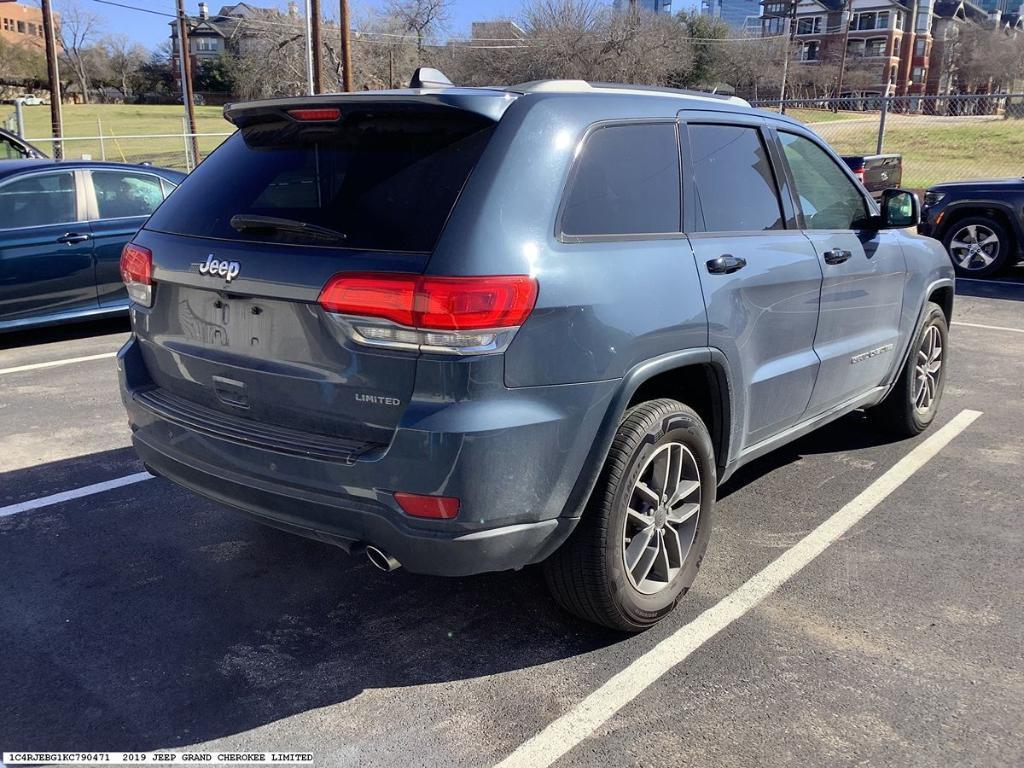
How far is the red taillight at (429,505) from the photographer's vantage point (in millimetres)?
2752

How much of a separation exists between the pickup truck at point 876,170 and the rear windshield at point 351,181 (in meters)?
13.3

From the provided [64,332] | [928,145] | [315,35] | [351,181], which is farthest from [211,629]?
[315,35]

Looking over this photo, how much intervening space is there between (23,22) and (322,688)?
422 feet

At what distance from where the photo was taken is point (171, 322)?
339 cm

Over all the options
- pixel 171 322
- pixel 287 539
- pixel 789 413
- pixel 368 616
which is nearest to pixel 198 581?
pixel 287 539

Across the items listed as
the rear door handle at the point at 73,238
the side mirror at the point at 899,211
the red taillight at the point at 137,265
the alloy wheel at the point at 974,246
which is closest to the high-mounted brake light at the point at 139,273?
the red taillight at the point at 137,265

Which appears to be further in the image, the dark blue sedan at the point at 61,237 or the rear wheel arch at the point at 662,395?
the dark blue sedan at the point at 61,237

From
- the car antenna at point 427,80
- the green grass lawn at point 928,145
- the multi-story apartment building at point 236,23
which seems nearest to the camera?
the car antenna at point 427,80

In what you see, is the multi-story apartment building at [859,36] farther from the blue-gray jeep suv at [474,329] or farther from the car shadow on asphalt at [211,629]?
the car shadow on asphalt at [211,629]

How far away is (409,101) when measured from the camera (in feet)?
9.61

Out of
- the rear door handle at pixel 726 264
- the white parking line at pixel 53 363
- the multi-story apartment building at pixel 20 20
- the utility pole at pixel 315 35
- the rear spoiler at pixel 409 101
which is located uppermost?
the multi-story apartment building at pixel 20 20

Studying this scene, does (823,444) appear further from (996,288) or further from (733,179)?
(996,288)

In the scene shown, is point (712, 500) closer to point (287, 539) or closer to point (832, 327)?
point (832, 327)

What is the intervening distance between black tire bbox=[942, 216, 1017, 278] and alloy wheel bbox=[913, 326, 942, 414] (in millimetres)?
6661
